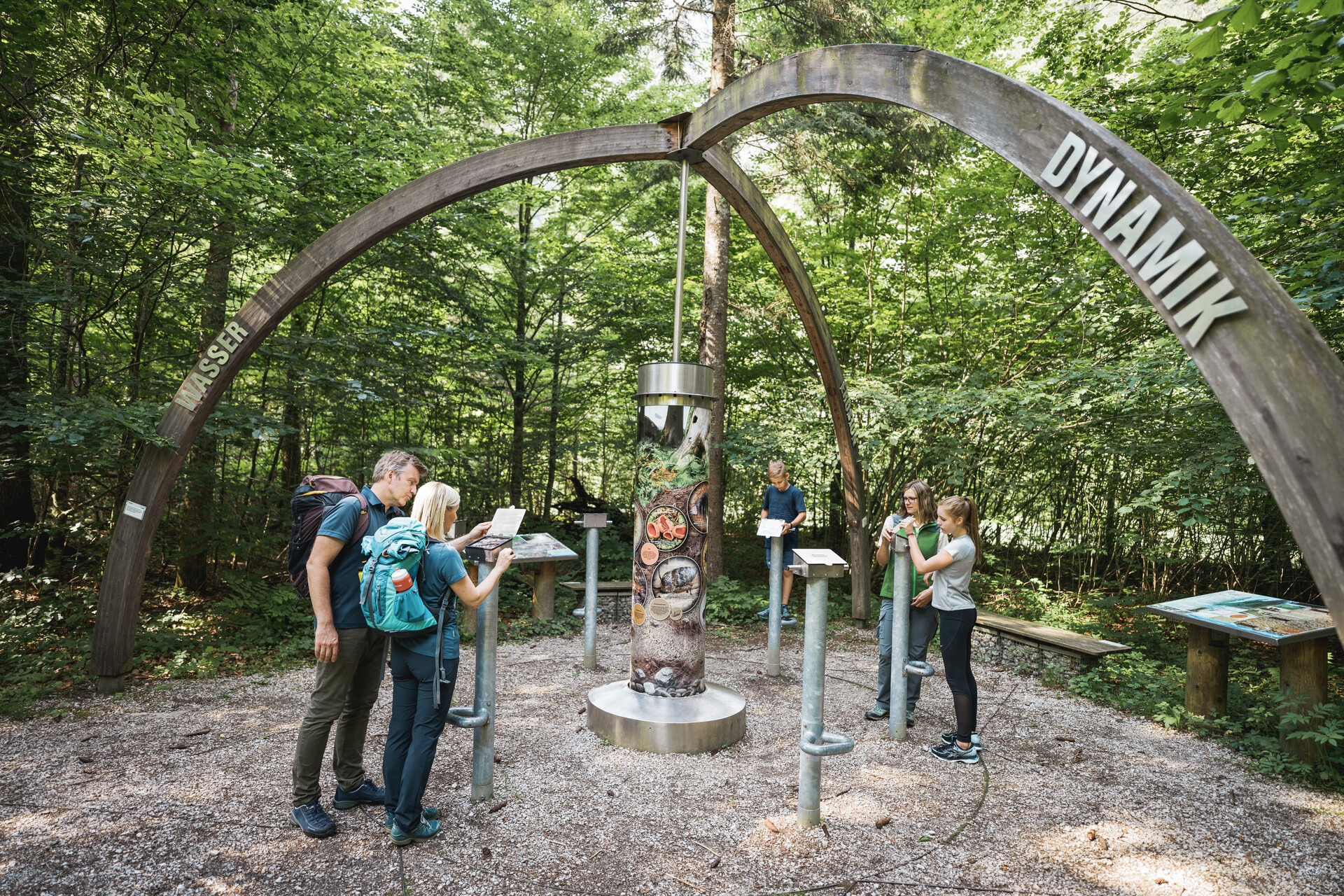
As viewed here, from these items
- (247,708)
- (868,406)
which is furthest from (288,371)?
(868,406)

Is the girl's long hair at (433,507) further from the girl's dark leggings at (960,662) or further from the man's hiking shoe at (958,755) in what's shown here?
the man's hiking shoe at (958,755)

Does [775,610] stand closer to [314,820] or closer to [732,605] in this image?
[732,605]

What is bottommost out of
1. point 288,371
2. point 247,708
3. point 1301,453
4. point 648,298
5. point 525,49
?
point 247,708

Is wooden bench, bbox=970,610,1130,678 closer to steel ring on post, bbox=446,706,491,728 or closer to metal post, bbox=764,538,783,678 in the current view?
metal post, bbox=764,538,783,678

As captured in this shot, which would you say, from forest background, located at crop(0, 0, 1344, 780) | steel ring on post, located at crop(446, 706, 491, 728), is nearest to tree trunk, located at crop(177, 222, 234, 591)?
forest background, located at crop(0, 0, 1344, 780)

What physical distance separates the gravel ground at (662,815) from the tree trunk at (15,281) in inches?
81.9

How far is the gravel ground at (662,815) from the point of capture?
9.31 feet

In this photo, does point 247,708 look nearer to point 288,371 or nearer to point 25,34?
point 288,371

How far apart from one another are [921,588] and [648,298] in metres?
6.55

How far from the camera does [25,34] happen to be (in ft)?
17.8

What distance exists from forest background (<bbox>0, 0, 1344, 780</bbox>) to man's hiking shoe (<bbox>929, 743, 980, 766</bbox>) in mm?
1821

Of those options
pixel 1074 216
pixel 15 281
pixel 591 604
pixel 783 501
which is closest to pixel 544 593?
pixel 591 604

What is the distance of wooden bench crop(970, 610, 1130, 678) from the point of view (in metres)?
5.80

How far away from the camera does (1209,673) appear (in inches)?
191
